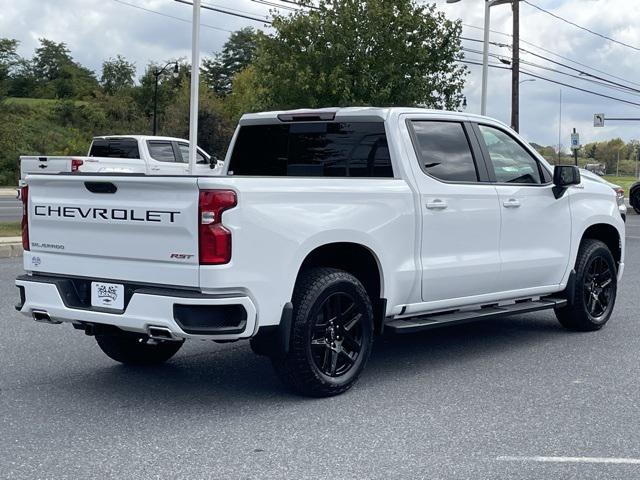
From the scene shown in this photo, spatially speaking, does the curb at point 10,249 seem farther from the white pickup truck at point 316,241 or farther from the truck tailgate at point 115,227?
the truck tailgate at point 115,227

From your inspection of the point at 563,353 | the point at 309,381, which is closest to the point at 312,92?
the point at 563,353

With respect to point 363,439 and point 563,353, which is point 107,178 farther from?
point 563,353

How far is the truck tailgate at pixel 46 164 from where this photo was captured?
60.7 ft

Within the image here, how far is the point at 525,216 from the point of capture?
7512mm

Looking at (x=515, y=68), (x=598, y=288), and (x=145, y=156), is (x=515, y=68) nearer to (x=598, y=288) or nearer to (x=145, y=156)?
(x=145, y=156)

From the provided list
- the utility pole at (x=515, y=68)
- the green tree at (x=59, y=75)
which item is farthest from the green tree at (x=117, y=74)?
the utility pole at (x=515, y=68)

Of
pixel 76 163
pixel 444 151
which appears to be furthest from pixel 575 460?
pixel 76 163

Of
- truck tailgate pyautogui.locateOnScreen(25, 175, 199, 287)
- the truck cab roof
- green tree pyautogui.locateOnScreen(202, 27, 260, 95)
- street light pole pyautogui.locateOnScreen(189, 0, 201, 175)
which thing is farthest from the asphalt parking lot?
green tree pyautogui.locateOnScreen(202, 27, 260, 95)

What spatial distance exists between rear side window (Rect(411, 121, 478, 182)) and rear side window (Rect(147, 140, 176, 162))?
1479cm

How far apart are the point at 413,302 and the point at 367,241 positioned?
761mm

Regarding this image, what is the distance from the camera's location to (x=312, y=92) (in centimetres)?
2555

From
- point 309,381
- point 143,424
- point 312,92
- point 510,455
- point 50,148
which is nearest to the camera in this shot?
point 510,455

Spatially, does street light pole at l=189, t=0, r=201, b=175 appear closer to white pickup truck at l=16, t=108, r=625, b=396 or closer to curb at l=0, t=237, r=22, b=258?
curb at l=0, t=237, r=22, b=258

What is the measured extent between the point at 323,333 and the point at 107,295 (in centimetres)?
144
